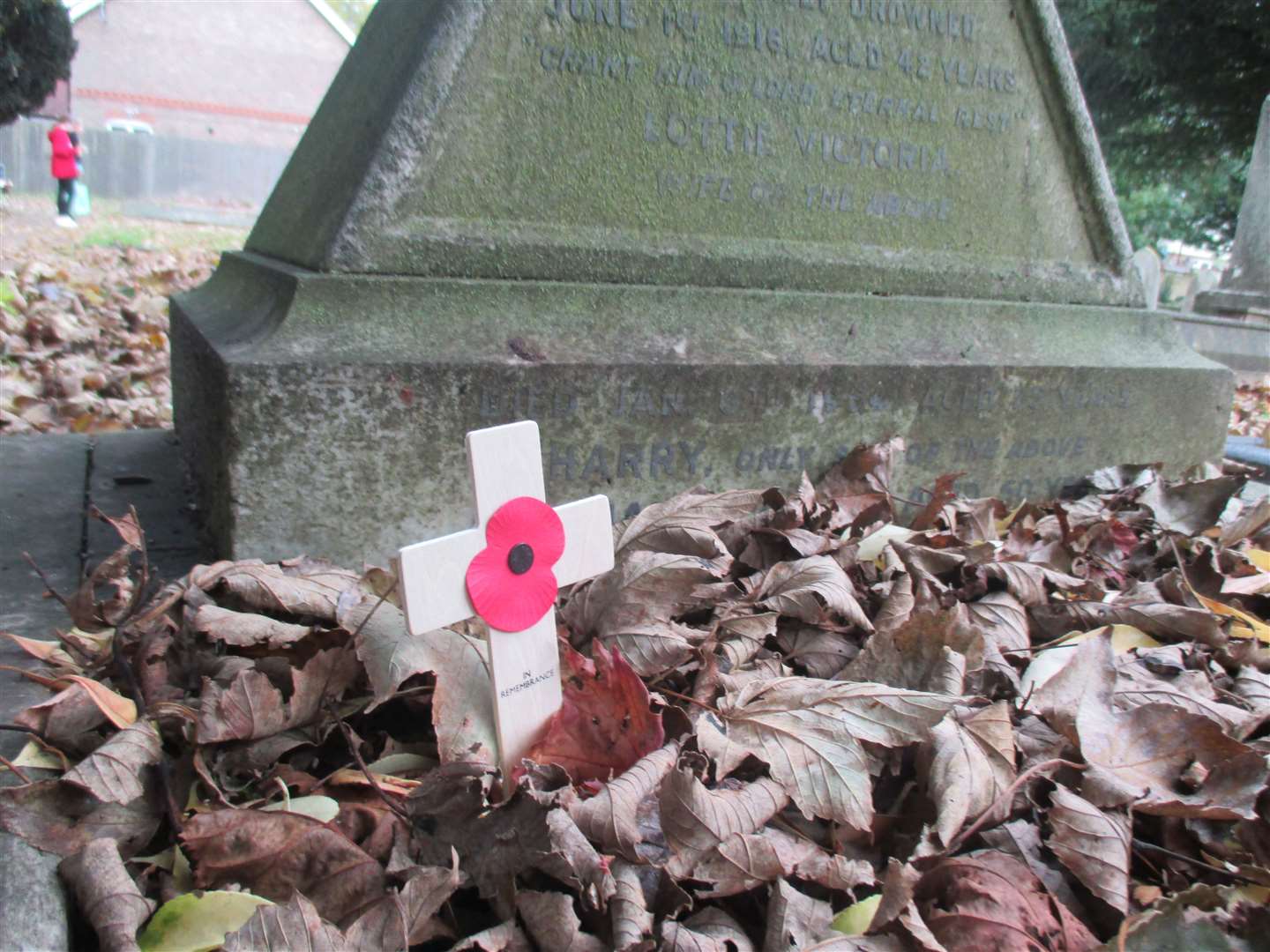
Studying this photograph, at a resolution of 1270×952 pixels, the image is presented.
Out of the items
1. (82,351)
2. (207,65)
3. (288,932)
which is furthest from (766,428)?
(207,65)

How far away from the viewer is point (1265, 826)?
1.25 metres

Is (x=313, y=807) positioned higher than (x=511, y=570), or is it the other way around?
(x=511, y=570)

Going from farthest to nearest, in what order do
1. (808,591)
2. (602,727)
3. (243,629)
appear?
(808,591) → (243,629) → (602,727)

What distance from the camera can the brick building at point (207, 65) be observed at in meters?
34.2

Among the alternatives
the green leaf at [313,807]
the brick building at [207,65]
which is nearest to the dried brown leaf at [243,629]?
the green leaf at [313,807]

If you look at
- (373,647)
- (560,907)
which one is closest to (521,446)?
(373,647)

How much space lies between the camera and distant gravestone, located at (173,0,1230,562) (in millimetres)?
1842

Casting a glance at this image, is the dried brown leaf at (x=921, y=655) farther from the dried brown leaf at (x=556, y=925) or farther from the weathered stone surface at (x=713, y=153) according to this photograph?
the weathered stone surface at (x=713, y=153)

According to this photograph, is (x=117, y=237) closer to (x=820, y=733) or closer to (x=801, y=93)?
(x=801, y=93)

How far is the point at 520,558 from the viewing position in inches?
46.7

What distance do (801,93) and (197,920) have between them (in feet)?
6.94

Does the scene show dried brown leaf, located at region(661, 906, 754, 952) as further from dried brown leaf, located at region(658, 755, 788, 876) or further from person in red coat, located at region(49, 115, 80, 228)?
person in red coat, located at region(49, 115, 80, 228)

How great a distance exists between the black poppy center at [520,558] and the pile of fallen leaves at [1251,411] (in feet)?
13.4

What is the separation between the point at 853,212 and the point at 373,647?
171cm
